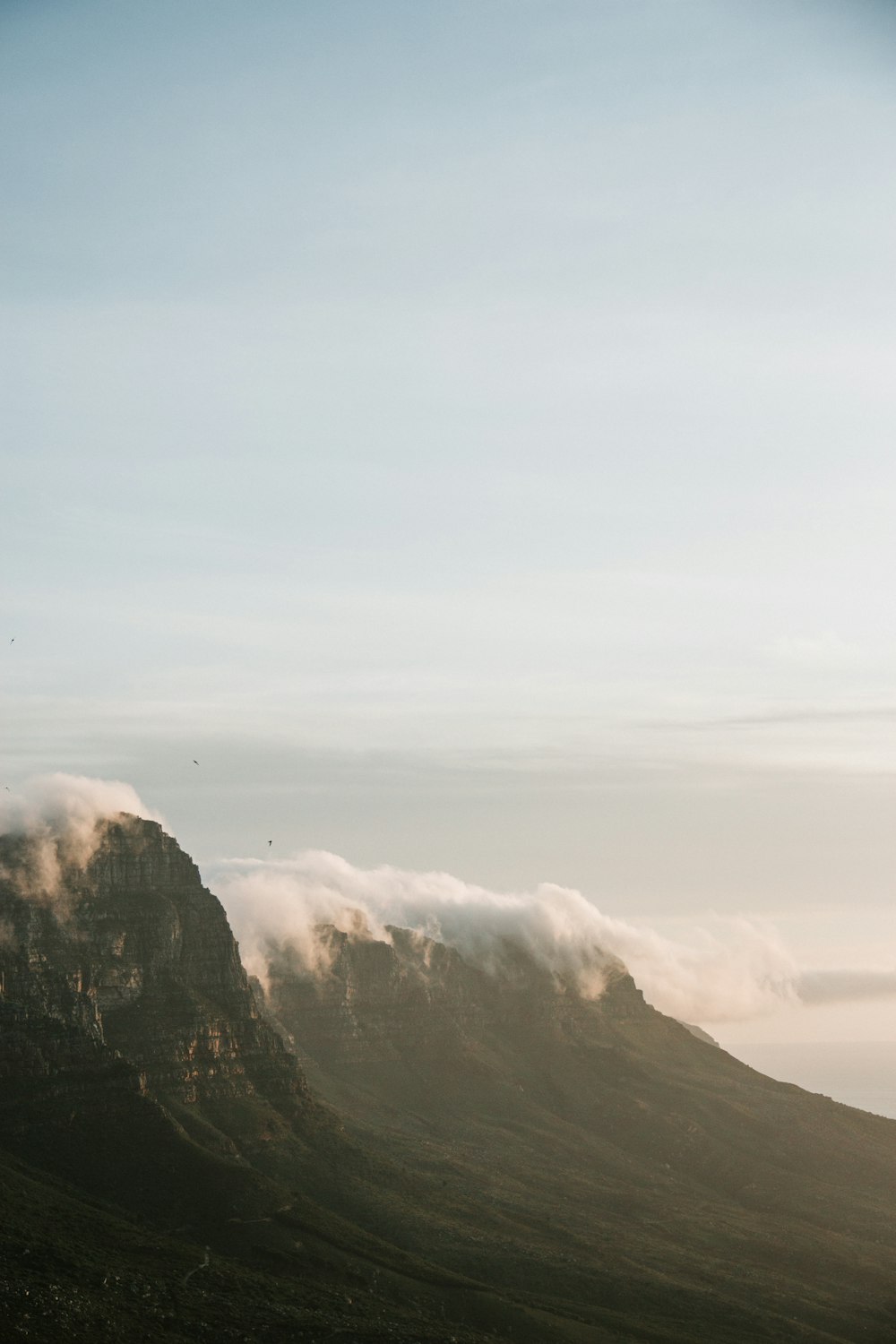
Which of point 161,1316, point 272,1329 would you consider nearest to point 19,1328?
point 161,1316

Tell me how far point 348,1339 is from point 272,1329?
10.2 m

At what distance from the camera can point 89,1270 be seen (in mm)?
198750

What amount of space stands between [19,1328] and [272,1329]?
3782cm

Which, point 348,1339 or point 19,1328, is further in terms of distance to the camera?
point 348,1339

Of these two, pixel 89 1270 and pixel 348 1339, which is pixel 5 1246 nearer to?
pixel 89 1270

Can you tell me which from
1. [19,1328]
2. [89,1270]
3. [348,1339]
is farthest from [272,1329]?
[19,1328]

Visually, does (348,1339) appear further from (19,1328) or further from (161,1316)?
(19,1328)

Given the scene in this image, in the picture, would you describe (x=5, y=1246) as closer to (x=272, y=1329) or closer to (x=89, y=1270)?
(x=89, y=1270)

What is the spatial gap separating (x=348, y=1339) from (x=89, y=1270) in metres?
35.2

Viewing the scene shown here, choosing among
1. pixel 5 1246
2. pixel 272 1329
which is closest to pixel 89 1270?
pixel 5 1246

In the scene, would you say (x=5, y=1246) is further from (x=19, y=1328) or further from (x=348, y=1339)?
(x=348, y=1339)

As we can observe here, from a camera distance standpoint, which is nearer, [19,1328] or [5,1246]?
[19,1328]

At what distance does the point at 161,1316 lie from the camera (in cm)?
19125

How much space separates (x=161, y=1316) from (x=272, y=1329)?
49.7 feet
